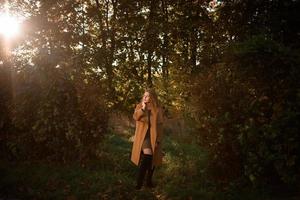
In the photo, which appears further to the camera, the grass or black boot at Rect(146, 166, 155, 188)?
black boot at Rect(146, 166, 155, 188)

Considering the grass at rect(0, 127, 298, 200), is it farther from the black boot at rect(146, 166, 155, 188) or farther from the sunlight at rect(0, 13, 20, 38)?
the sunlight at rect(0, 13, 20, 38)

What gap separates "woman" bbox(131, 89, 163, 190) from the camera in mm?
9383

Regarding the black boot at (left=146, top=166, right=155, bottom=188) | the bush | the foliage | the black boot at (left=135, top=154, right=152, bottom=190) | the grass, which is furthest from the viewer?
the bush

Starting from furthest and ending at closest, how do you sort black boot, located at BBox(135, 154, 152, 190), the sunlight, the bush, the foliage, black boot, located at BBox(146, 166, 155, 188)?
1. the sunlight
2. the bush
3. black boot, located at BBox(146, 166, 155, 188)
4. black boot, located at BBox(135, 154, 152, 190)
5. the foliage

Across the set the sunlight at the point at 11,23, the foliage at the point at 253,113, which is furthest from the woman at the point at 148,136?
the sunlight at the point at 11,23

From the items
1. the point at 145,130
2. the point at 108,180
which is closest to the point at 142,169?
the point at 145,130

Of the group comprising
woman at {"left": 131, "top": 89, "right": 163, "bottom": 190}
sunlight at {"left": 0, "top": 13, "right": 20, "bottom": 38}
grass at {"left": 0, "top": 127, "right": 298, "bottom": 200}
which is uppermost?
sunlight at {"left": 0, "top": 13, "right": 20, "bottom": 38}

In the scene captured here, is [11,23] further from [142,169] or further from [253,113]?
[253,113]

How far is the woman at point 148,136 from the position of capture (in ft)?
30.8

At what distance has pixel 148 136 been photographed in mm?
9516

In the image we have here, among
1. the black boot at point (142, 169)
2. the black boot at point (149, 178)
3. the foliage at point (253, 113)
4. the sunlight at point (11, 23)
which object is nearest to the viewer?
the foliage at point (253, 113)

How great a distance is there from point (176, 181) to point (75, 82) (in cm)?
370

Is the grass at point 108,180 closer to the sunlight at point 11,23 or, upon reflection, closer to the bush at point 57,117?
the bush at point 57,117

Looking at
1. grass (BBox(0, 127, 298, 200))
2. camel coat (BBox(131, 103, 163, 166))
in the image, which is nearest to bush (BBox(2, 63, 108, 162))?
grass (BBox(0, 127, 298, 200))
